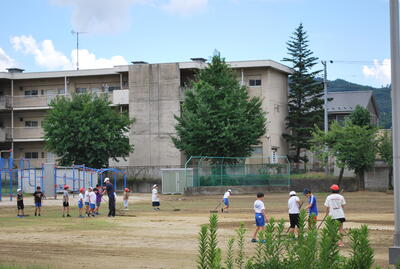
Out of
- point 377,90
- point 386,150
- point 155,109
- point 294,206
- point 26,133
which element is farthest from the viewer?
point 377,90

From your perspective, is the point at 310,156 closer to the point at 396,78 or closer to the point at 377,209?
the point at 377,209

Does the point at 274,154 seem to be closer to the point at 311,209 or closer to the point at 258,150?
the point at 258,150

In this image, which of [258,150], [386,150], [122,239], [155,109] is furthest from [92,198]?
[258,150]

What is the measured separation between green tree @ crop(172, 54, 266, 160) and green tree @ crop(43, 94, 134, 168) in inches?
238

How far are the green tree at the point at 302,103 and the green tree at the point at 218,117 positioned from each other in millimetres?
8700

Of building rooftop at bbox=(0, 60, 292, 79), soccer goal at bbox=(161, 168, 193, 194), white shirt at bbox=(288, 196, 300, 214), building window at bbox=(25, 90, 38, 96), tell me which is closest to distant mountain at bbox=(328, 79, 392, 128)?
building rooftop at bbox=(0, 60, 292, 79)

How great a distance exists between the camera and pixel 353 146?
55156 mm

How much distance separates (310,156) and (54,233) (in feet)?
177

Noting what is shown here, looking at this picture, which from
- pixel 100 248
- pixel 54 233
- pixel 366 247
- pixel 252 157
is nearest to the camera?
pixel 366 247

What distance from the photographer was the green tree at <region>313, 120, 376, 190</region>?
5562 centimetres

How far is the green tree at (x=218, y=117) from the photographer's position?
58.9 m

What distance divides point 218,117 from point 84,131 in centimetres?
1232

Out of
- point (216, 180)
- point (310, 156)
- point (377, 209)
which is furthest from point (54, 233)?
point (310, 156)

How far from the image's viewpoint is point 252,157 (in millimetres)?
62719
